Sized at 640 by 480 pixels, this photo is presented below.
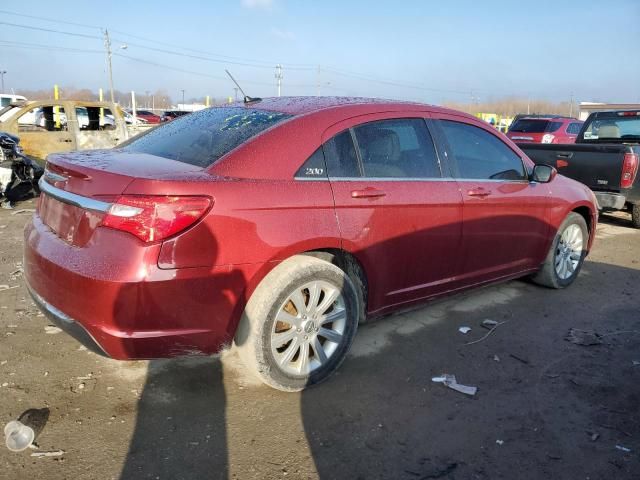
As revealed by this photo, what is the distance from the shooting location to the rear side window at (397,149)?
3449mm

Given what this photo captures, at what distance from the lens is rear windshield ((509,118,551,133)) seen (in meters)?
16.4

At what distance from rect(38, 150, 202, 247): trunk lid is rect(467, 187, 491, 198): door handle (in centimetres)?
213

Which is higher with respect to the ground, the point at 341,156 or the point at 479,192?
the point at 341,156

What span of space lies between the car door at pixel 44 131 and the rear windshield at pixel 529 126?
13007 mm

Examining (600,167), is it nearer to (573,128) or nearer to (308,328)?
(308,328)

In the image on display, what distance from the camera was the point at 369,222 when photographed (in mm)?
3314

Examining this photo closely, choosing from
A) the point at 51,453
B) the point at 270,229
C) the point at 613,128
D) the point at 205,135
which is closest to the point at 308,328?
the point at 270,229

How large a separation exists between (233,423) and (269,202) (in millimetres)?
1206

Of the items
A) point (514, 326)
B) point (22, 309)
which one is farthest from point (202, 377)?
point (514, 326)

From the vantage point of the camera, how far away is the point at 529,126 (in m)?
16.8

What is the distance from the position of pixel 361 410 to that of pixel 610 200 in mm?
5906

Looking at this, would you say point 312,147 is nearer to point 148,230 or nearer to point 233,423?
point 148,230

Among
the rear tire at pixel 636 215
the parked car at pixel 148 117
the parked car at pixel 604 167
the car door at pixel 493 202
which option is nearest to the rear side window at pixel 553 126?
the parked car at pixel 604 167

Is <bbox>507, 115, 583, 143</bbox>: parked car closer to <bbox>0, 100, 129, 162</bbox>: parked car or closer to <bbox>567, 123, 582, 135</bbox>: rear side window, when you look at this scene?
<bbox>567, 123, 582, 135</bbox>: rear side window
